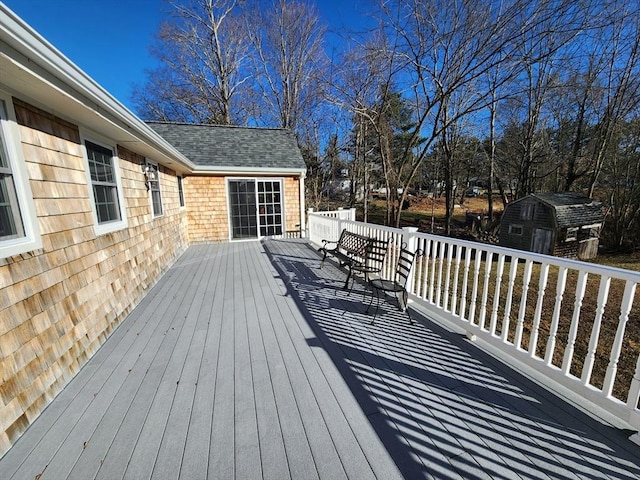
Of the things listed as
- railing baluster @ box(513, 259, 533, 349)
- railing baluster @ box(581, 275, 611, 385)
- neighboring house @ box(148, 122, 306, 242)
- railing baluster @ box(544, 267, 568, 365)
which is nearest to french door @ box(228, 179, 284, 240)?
neighboring house @ box(148, 122, 306, 242)

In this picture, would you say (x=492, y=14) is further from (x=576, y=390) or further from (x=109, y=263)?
(x=109, y=263)

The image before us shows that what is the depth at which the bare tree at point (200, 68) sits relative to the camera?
13.7 meters

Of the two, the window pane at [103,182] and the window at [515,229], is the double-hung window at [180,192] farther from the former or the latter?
the window at [515,229]

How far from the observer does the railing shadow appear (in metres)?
1.44

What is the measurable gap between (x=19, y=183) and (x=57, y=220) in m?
0.45

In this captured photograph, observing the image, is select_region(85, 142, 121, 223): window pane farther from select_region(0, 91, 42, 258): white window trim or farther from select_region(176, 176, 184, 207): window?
select_region(176, 176, 184, 207): window

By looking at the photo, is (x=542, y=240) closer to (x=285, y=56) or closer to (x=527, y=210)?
(x=527, y=210)

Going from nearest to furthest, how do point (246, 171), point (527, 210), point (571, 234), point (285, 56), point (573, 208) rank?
point (246, 171)
point (573, 208)
point (571, 234)
point (527, 210)
point (285, 56)

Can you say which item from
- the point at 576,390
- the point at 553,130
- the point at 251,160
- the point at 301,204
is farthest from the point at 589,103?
the point at 576,390

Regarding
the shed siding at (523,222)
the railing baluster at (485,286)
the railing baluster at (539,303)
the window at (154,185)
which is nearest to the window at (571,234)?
the shed siding at (523,222)

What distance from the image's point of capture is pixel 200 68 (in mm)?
14875

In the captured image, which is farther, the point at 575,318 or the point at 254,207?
the point at 254,207

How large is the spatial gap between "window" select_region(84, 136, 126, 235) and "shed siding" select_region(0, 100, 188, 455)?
15 cm

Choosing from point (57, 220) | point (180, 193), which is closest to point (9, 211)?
point (57, 220)
